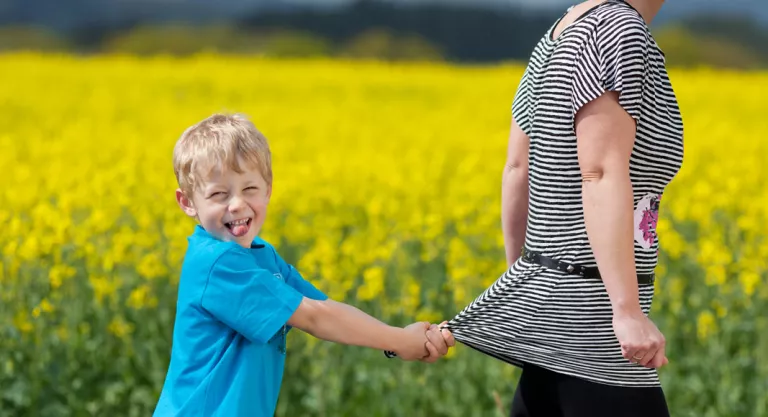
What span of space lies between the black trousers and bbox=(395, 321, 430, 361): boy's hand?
20cm

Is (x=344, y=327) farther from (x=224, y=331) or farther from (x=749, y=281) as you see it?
(x=749, y=281)

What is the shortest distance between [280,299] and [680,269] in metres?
3.01

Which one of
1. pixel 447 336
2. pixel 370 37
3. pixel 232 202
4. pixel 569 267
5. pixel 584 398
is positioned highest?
pixel 370 37

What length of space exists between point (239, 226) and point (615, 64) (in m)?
0.69

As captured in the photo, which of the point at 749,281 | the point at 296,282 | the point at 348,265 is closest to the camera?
the point at 296,282

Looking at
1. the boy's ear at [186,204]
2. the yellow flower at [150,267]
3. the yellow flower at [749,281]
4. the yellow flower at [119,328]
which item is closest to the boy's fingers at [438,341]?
the boy's ear at [186,204]

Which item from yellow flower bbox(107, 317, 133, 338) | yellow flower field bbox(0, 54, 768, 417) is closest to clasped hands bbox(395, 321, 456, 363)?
yellow flower field bbox(0, 54, 768, 417)

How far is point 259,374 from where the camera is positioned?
1941 mm

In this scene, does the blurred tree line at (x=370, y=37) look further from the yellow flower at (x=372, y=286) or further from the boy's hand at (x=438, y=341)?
the boy's hand at (x=438, y=341)

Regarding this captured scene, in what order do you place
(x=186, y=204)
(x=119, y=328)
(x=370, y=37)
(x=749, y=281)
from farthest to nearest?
(x=370, y=37), (x=749, y=281), (x=119, y=328), (x=186, y=204)

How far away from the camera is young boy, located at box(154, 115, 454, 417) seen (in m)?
1.88

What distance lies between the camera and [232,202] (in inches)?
74.5

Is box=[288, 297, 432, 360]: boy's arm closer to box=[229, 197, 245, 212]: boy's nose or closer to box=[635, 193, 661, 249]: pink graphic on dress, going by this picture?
box=[229, 197, 245, 212]: boy's nose

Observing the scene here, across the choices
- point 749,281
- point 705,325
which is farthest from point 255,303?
point 749,281
